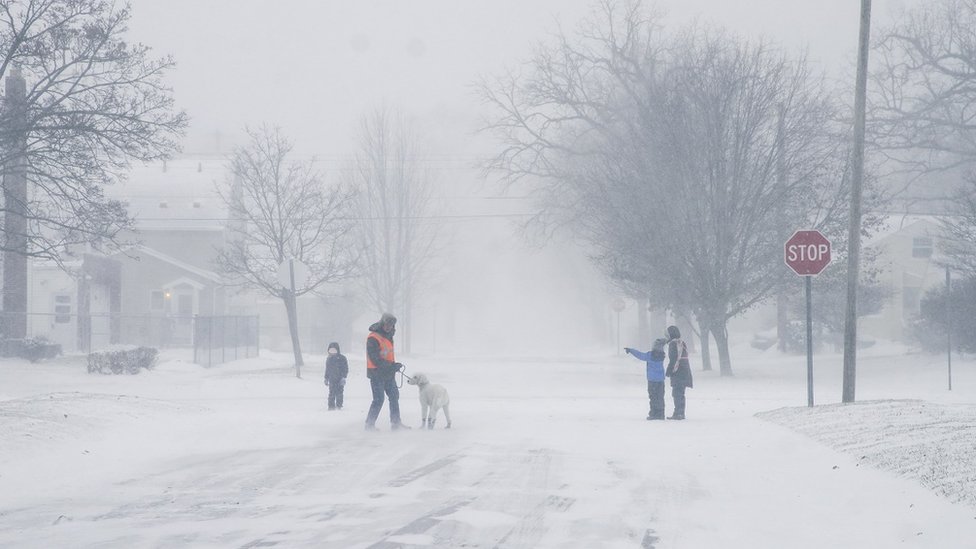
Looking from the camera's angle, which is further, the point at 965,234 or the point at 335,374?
the point at 965,234

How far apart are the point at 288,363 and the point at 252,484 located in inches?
1287

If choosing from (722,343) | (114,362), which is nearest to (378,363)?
(114,362)

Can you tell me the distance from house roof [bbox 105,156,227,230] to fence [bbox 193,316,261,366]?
20.1 m

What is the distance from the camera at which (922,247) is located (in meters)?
55.2

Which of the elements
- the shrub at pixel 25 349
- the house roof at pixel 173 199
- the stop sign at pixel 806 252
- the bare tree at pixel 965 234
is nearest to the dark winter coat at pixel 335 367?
the stop sign at pixel 806 252

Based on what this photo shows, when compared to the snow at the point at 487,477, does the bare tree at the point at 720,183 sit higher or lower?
higher

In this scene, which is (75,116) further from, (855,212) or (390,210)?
(390,210)

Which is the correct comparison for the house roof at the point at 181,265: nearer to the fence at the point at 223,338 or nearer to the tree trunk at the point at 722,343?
the fence at the point at 223,338

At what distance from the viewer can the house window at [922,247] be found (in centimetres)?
5419

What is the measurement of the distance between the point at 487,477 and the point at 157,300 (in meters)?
53.7

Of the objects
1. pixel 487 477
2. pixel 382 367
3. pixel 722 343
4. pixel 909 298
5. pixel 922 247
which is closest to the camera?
pixel 487 477

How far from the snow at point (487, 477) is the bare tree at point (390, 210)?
127ft

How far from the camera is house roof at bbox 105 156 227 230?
66.3 m

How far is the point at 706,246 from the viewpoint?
32906mm
